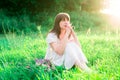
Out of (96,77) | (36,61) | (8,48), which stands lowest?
(8,48)

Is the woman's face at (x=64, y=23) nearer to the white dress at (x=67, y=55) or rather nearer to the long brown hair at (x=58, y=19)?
the long brown hair at (x=58, y=19)

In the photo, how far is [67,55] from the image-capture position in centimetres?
696

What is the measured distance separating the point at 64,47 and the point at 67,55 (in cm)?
18

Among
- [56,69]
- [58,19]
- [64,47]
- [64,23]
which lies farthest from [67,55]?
[56,69]

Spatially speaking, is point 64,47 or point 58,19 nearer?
point 64,47

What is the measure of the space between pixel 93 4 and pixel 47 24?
556 cm

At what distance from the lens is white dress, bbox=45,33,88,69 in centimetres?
687

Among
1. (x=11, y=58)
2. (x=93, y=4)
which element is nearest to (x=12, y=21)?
(x=93, y=4)

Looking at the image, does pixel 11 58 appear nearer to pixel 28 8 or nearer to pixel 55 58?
pixel 55 58

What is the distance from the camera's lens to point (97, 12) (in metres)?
25.2

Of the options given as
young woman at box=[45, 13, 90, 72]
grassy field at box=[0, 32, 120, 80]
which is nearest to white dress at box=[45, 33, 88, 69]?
young woman at box=[45, 13, 90, 72]

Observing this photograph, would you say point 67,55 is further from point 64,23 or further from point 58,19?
point 58,19

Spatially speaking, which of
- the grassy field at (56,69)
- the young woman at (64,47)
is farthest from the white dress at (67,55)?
the grassy field at (56,69)

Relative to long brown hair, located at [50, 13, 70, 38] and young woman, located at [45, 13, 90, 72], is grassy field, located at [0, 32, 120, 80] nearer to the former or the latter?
young woman, located at [45, 13, 90, 72]
